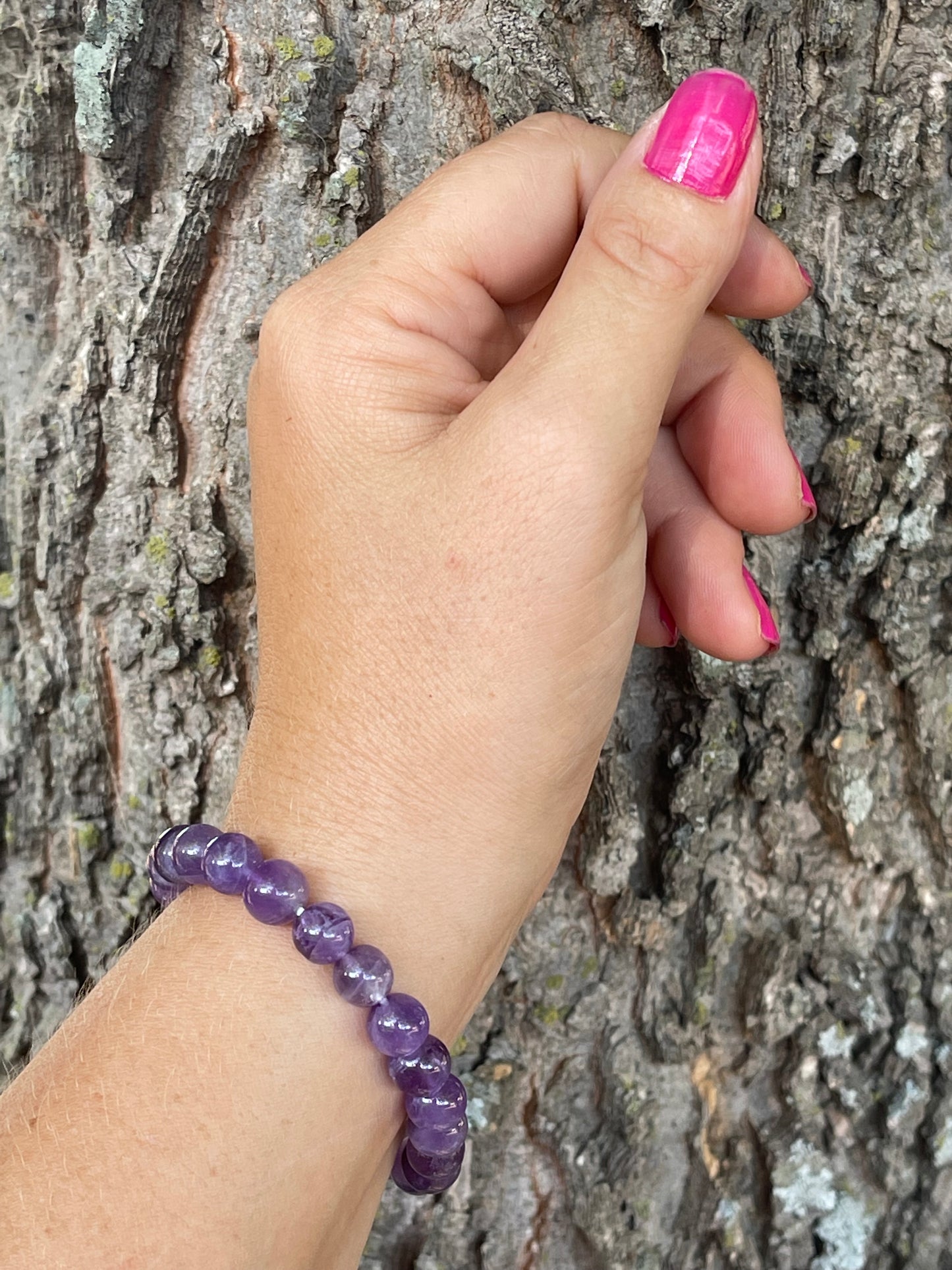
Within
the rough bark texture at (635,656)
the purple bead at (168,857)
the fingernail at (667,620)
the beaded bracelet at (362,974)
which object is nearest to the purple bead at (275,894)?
the beaded bracelet at (362,974)

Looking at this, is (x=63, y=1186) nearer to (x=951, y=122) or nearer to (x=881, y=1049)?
(x=881, y=1049)

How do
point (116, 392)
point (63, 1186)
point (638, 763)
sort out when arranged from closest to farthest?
point (63, 1186)
point (116, 392)
point (638, 763)

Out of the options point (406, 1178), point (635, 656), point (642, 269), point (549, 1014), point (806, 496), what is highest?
point (642, 269)

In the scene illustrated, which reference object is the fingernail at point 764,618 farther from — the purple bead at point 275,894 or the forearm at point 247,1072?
the purple bead at point 275,894

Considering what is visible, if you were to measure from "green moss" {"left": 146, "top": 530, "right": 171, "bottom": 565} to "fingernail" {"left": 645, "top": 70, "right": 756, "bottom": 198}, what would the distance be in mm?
785

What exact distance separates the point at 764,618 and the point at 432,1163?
0.72 meters

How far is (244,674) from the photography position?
138cm

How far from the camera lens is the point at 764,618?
1.22 meters

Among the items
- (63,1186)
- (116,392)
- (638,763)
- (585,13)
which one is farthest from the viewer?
(638,763)

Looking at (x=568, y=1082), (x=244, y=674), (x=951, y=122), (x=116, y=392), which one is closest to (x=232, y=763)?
(x=244, y=674)

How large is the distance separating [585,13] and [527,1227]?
64.7 inches

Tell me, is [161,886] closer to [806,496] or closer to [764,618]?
→ [764,618]

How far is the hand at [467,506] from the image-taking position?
2.97ft

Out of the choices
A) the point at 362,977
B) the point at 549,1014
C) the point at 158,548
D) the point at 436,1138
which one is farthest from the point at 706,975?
the point at 158,548
